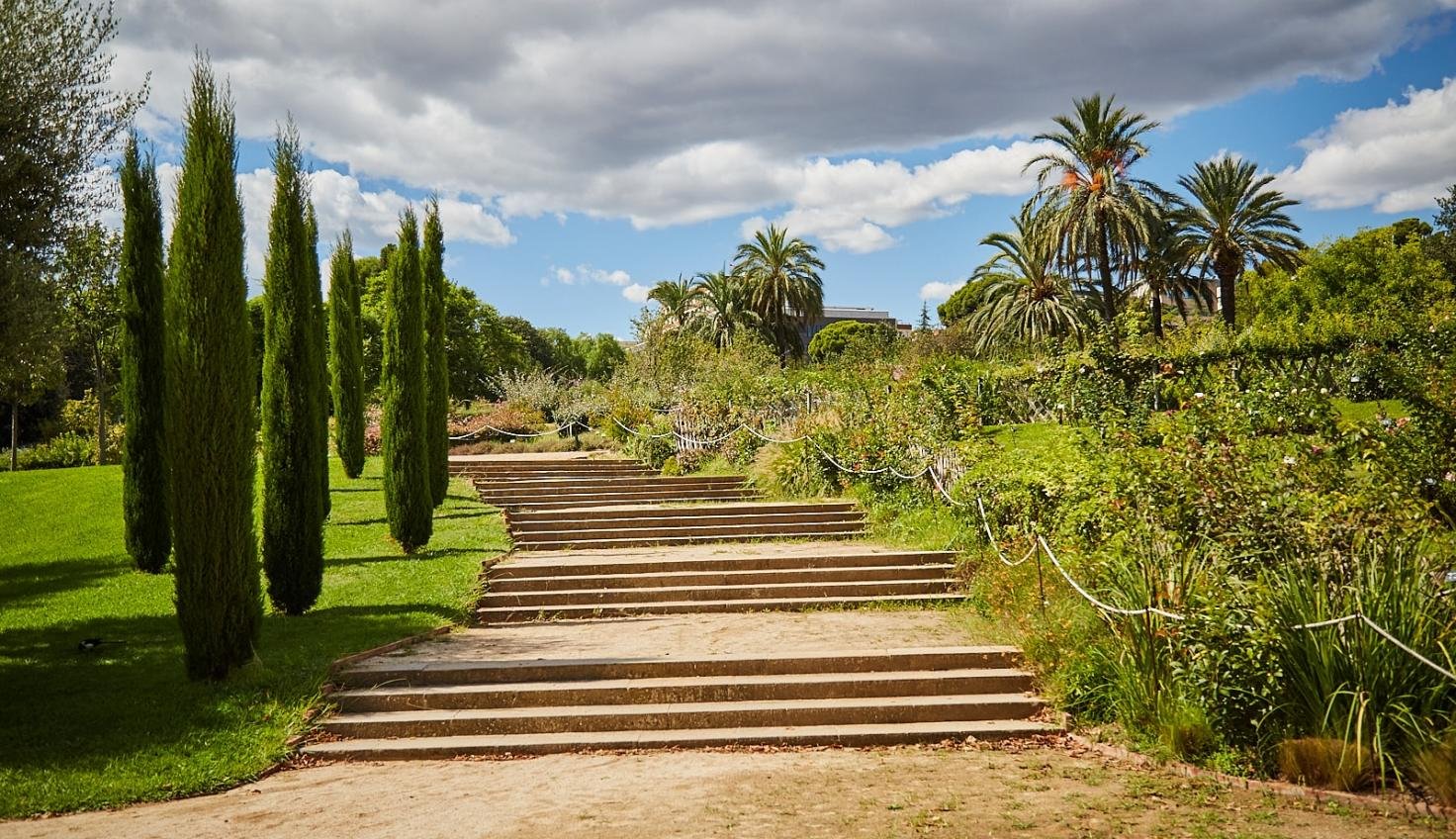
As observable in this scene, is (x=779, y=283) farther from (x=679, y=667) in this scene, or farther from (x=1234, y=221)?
(x=679, y=667)

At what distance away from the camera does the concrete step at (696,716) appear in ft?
25.0

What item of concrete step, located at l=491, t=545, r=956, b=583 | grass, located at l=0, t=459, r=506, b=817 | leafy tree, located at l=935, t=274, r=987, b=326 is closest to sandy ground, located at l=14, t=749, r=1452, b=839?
grass, located at l=0, t=459, r=506, b=817

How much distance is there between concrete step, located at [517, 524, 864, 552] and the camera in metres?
14.8

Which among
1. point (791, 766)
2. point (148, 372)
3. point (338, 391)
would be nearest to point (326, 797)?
point (791, 766)

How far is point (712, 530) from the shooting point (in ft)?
49.9

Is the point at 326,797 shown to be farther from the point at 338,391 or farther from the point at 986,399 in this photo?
the point at 986,399

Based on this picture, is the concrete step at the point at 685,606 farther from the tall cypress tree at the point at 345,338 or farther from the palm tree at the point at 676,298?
the palm tree at the point at 676,298

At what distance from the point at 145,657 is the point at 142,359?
16.0 feet

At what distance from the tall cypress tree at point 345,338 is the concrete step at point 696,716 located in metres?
13.7

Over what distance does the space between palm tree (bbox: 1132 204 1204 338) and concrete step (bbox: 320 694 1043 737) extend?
95.7 feet

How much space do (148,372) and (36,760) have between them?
693cm

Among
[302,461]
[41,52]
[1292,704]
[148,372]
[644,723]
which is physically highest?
[41,52]

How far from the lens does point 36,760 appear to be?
6578mm

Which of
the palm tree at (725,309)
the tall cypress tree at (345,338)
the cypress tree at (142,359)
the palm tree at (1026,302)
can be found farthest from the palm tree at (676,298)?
the cypress tree at (142,359)
